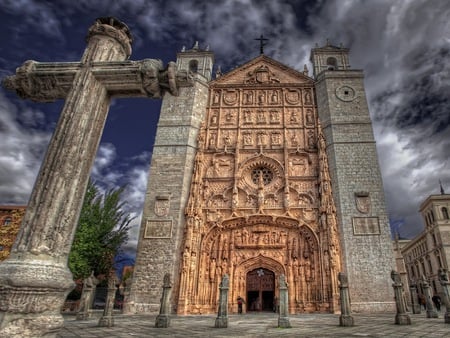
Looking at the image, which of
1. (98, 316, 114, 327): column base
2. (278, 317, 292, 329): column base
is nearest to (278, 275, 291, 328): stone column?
(278, 317, 292, 329): column base

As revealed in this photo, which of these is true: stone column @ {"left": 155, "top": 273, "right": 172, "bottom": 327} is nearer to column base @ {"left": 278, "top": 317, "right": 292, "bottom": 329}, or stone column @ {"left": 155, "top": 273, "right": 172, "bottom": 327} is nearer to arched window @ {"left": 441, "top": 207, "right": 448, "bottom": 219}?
column base @ {"left": 278, "top": 317, "right": 292, "bottom": 329}

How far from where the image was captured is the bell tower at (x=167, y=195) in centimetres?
1355

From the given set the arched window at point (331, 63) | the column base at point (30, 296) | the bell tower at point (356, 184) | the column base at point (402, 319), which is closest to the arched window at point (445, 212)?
the bell tower at point (356, 184)

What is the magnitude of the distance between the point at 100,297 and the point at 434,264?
35174 mm

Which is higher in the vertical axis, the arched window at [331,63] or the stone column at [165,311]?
the arched window at [331,63]

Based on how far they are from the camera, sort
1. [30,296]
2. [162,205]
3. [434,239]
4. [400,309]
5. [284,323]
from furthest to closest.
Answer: [434,239], [162,205], [400,309], [284,323], [30,296]

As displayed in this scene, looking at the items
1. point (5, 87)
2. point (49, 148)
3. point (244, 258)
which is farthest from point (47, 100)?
point (244, 258)

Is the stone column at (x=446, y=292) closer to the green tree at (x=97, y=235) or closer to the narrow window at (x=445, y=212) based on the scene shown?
the green tree at (x=97, y=235)

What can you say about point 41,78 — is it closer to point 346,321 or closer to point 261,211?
point 346,321

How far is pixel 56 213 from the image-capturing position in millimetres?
2725

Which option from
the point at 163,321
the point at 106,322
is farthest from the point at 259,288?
the point at 106,322

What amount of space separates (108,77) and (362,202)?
1425cm

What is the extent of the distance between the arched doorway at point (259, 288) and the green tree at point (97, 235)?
27.5 feet

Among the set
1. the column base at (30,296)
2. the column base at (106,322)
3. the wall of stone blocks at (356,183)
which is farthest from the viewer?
the wall of stone blocks at (356,183)
